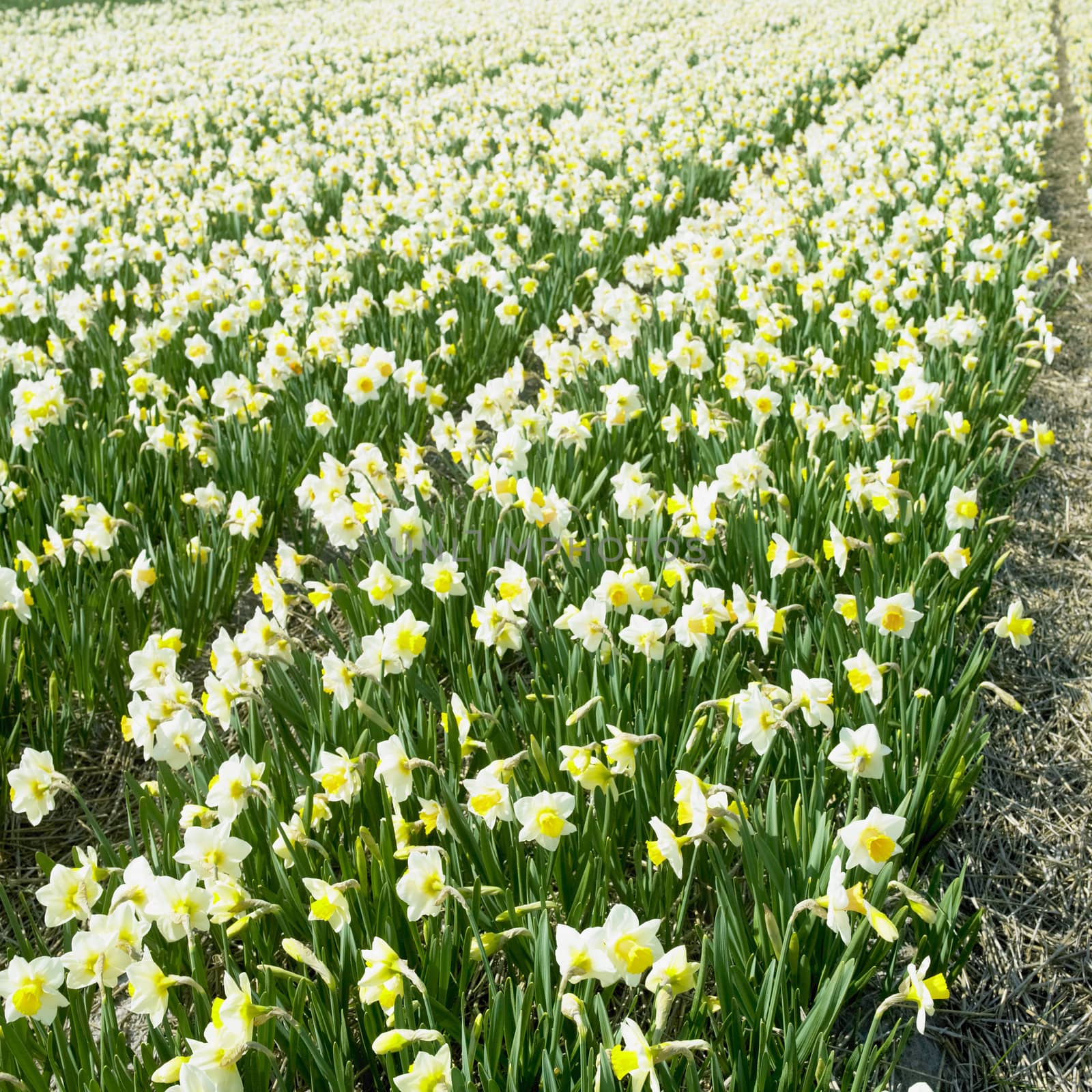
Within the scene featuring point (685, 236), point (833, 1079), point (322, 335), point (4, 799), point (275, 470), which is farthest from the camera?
point (685, 236)

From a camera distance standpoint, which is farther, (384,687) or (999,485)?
(999,485)

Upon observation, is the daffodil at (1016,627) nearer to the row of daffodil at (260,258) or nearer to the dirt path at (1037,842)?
the dirt path at (1037,842)

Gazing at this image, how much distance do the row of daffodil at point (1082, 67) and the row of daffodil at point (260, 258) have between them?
2709 millimetres

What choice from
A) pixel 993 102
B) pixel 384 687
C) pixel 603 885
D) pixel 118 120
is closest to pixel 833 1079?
pixel 603 885

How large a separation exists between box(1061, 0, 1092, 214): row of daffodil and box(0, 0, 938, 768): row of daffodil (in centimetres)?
271

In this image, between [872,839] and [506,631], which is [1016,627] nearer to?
[872,839]

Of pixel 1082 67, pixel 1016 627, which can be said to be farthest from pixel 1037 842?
pixel 1082 67

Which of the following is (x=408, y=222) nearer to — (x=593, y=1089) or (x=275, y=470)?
(x=275, y=470)

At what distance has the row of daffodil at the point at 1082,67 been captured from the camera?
Result: 9.05 m

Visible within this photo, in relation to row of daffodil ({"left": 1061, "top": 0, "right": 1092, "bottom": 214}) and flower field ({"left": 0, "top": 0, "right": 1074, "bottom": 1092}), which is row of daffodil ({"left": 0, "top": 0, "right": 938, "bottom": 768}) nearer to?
flower field ({"left": 0, "top": 0, "right": 1074, "bottom": 1092})

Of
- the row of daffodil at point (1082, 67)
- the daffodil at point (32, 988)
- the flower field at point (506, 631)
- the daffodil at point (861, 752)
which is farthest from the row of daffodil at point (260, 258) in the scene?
the row of daffodil at point (1082, 67)

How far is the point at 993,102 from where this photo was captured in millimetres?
9672

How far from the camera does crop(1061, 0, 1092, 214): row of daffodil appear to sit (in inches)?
356

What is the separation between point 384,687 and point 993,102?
9747 millimetres
